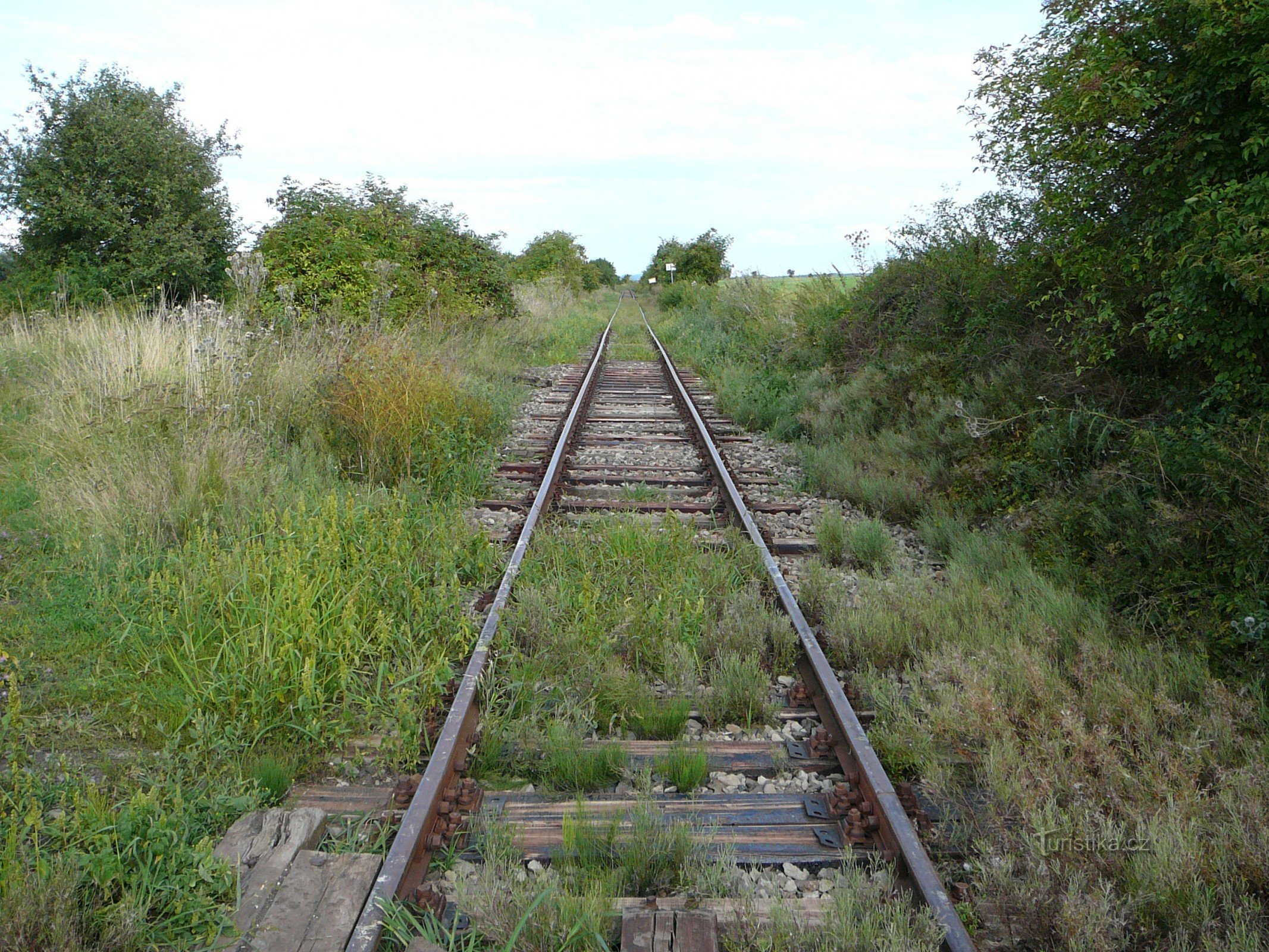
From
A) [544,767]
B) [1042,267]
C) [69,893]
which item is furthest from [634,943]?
[1042,267]

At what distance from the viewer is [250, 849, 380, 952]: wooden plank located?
2.38 m

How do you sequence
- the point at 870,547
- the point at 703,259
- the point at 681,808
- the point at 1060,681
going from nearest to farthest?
the point at 681,808 < the point at 1060,681 < the point at 870,547 < the point at 703,259

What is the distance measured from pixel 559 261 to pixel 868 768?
4732 cm

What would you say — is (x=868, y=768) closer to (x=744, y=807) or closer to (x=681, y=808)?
(x=744, y=807)

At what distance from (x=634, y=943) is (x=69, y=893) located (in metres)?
1.53

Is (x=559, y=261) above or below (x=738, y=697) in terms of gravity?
above

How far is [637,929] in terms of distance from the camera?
7.95 feet

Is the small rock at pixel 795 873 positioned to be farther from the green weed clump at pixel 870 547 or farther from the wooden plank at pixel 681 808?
the green weed clump at pixel 870 547

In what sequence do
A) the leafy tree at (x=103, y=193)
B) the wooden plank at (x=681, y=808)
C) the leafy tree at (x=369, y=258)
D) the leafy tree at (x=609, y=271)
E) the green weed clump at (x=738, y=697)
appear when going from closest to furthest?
the wooden plank at (x=681, y=808) < the green weed clump at (x=738, y=697) < the leafy tree at (x=369, y=258) < the leafy tree at (x=103, y=193) < the leafy tree at (x=609, y=271)

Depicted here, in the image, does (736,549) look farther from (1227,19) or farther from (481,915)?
(1227,19)

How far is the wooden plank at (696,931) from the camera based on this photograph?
7.79ft

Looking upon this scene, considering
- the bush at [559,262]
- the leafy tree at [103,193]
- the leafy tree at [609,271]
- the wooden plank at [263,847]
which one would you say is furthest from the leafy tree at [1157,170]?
the leafy tree at [609,271]

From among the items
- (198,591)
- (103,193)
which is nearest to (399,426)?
(198,591)

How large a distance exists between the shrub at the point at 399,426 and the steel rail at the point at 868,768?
9.22ft
